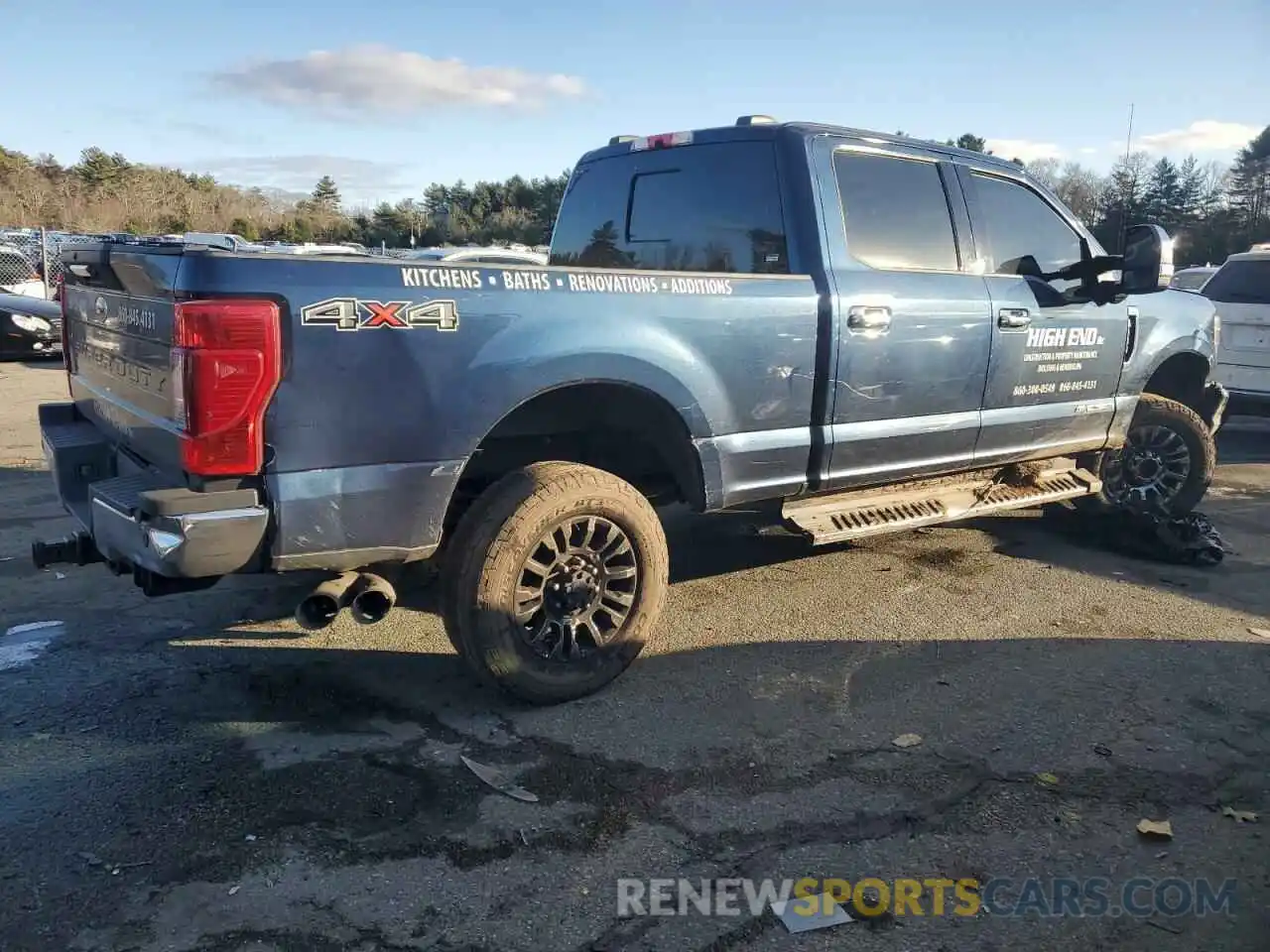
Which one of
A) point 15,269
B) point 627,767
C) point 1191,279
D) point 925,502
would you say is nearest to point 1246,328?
point 1191,279

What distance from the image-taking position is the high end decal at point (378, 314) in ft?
9.76

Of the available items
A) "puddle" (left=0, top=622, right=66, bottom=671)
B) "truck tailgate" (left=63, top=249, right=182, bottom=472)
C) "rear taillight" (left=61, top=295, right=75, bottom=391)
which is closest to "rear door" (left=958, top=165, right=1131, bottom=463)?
"truck tailgate" (left=63, top=249, right=182, bottom=472)

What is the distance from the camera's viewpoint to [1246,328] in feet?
30.7

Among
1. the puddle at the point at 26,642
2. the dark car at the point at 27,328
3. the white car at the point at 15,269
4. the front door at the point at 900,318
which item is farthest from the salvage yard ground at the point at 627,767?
the white car at the point at 15,269

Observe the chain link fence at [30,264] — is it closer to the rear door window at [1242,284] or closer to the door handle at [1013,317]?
the door handle at [1013,317]

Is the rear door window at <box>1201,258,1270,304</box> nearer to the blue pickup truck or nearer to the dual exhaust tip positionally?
the blue pickup truck

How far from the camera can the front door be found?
4324 millimetres

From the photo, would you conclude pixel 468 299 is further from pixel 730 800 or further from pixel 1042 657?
pixel 1042 657

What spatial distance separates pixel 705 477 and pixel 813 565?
1.76 meters

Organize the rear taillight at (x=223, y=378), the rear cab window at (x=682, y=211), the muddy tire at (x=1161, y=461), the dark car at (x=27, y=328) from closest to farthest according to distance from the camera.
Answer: the rear taillight at (x=223, y=378) → the rear cab window at (x=682, y=211) → the muddy tire at (x=1161, y=461) → the dark car at (x=27, y=328)

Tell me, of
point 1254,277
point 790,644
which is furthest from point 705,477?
point 1254,277

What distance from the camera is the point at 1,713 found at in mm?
3564

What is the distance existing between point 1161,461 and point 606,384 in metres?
4.48

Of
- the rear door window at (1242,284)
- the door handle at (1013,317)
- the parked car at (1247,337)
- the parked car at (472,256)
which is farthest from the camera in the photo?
the rear door window at (1242,284)
